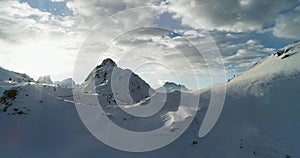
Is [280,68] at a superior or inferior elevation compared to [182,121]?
superior

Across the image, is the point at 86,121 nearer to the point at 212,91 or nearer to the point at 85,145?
the point at 85,145

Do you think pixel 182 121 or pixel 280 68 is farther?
pixel 280 68

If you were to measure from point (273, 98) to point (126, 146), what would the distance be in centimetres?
1454

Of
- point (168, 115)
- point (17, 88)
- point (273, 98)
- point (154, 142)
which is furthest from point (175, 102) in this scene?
point (17, 88)

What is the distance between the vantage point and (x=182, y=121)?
18922 mm

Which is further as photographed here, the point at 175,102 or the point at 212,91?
the point at 212,91

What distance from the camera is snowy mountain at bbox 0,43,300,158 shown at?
16312 millimetres

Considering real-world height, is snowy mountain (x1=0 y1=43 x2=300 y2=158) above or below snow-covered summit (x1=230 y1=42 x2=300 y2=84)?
below

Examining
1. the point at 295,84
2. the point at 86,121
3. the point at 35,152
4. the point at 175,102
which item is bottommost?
the point at 35,152

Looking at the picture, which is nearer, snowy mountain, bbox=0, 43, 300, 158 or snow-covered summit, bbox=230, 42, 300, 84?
snowy mountain, bbox=0, 43, 300, 158

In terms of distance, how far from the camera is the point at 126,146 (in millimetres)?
16453

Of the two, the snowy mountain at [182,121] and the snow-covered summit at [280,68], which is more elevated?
the snow-covered summit at [280,68]

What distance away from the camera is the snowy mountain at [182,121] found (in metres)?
16.3

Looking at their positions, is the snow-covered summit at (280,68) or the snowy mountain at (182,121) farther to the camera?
the snow-covered summit at (280,68)
